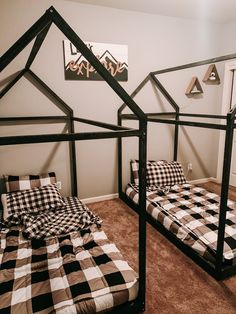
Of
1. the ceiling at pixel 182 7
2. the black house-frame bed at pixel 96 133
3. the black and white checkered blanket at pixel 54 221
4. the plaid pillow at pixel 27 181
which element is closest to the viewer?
the black house-frame bed at pixel 96 133

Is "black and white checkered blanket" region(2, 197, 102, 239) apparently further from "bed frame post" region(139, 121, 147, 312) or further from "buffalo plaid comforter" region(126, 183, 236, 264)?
"bed frame post" region(139, 121, 147, 312)

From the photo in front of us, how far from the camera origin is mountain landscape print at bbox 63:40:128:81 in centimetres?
279

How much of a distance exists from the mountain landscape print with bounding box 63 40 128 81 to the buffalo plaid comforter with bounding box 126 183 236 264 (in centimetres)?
147

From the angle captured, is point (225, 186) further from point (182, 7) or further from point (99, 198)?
point (182, 7)

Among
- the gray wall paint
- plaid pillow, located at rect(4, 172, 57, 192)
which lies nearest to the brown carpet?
plaid pillow, located at rect(4, 172, 57, 192)

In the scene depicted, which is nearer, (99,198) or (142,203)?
(142,203)

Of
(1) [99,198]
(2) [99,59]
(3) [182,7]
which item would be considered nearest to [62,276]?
(1) [99,198]

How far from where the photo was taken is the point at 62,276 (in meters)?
1.55

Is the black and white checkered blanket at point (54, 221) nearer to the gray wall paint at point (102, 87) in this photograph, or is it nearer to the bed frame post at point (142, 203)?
the gray wall paint at point (102, 87)

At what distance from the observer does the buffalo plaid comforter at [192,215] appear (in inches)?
76.9

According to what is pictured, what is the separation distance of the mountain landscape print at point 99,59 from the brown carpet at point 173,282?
1.79 meters


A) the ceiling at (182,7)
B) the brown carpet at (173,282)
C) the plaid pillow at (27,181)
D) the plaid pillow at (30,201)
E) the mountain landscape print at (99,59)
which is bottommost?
the brown carpet at (173,282)

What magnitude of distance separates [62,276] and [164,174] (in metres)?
1.99

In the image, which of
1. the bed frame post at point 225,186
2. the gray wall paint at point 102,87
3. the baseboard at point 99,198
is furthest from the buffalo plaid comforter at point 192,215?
the gray wall paint at point 102,87
